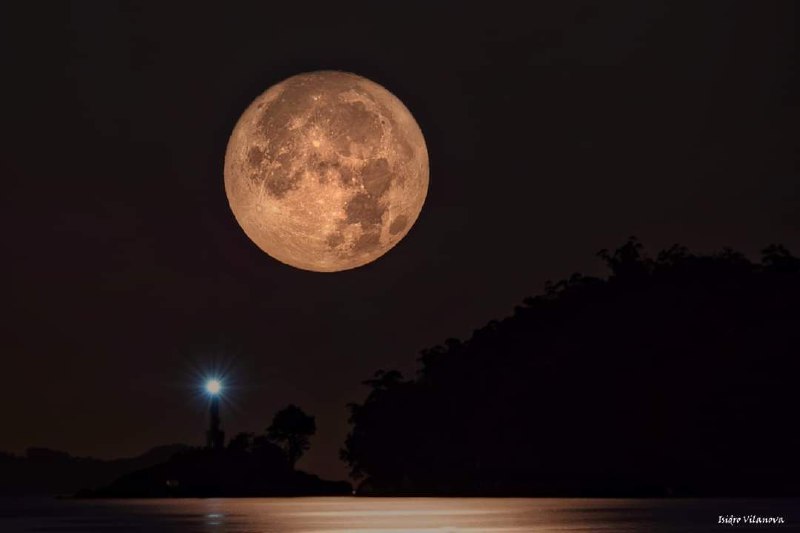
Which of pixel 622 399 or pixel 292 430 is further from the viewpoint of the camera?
pixel 292 430

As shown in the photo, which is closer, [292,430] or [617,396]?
[617,396]

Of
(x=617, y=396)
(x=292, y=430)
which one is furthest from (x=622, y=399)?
(x=292, y=430)

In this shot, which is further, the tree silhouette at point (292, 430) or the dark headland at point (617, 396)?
the tree silhouette at point (292, 430)

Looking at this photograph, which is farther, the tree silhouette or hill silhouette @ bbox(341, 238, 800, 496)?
the tree silhouette

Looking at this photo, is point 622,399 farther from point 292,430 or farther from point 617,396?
point 292,430

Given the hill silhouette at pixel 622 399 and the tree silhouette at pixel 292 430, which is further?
the tree silhouette at pixel 292 430

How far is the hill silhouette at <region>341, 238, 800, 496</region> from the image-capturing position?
10412 cm

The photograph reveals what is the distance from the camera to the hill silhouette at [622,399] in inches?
4099

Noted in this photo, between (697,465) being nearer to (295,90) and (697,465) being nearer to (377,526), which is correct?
(377,526)

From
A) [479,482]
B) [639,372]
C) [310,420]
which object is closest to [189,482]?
[310,420]

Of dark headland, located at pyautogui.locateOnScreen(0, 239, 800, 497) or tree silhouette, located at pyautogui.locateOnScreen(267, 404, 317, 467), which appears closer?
dark headland, located at pyautogui.locateOnScreen(0, 239, 800, 497)

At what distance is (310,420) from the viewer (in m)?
177

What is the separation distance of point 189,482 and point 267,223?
14306 centimetres

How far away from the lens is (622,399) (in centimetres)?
11312
